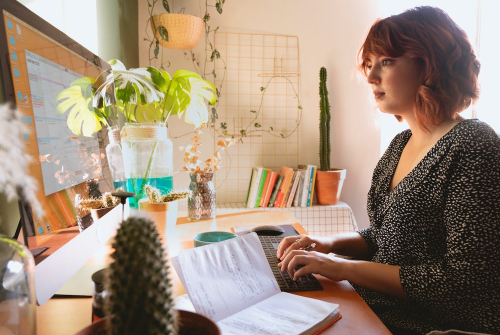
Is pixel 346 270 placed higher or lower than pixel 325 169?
lower

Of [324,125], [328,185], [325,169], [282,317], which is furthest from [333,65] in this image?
[282,317]

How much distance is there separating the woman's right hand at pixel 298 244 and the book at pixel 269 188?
1.26 meters

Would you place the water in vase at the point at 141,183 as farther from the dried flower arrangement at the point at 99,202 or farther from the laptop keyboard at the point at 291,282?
the laptop keyboard at the point at 291,282

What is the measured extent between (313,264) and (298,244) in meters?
0.12

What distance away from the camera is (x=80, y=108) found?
2.52 ft

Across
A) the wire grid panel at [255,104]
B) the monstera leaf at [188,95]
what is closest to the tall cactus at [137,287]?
the monstera leaf at [188,95]

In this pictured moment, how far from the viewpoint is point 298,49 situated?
8.44ft

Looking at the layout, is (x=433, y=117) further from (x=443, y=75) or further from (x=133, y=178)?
(x=133, y=178)

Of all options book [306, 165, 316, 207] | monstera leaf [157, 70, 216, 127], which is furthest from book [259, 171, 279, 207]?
monstera leaf [157, 70, 216, 127]

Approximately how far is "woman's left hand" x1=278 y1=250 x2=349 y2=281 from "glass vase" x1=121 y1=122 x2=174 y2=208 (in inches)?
23.4

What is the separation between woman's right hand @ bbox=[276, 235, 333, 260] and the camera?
3.09 feet

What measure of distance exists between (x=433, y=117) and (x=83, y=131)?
1017mm

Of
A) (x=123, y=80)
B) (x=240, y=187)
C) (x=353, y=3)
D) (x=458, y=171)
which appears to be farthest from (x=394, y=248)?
(x=353, y=3)

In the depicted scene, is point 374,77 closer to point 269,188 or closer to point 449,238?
point 449,238
